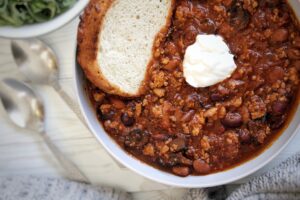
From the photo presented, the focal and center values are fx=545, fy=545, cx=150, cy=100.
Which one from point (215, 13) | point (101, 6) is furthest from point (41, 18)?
point (215, 13)

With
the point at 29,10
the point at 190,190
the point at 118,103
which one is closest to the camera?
the point at 29,10

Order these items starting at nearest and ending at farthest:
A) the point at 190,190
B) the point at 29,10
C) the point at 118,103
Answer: the point at 29,10 → the point at 118,103 → the point at 190,190

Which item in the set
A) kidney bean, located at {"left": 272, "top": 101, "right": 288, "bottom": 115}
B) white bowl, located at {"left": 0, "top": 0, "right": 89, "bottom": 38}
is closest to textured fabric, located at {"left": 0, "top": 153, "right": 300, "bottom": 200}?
kidney bean, located at {"left": 272, "top": 101, "right": 288, "bottom": 115}

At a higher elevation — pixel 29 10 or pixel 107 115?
pixel 29 10

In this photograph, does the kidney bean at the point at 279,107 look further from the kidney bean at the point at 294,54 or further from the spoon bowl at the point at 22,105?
the spoon bowl at the point at 22,105

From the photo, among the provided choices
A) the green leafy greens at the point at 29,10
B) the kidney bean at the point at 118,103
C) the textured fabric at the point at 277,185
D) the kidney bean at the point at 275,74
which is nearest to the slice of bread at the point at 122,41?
the kidney bean at the point at 118,103

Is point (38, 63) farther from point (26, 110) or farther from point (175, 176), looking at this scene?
point (175, 176)

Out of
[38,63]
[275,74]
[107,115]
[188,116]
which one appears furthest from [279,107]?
[38,63]
